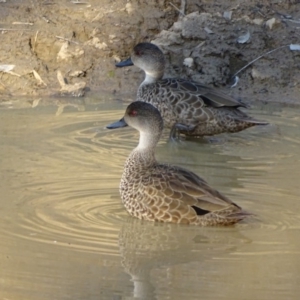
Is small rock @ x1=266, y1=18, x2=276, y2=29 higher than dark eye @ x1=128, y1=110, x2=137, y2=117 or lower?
higher

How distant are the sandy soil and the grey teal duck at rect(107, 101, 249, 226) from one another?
417 cm

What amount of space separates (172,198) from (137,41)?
218 inches

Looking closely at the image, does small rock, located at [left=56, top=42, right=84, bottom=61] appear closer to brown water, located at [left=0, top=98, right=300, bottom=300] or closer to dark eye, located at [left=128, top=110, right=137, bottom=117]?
brown water, located at [left=0, top=98, right=300, bottom=300]

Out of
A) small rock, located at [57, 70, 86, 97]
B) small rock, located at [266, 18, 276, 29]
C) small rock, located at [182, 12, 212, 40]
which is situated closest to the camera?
small rock, located at [57, 70, 86, 97]

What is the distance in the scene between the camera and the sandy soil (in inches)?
452

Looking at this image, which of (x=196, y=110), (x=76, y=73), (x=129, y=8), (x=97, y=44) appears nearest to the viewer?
(x=196, y=110)

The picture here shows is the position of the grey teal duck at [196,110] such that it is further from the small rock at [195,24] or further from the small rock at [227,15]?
the small rock at [227,15]

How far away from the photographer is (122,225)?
6.80 m

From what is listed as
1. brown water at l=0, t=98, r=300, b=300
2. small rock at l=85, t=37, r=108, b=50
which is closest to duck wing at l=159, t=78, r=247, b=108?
brown water at l=0, t=98, r=300, b=300

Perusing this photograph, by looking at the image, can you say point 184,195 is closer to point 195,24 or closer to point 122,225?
point 122,225

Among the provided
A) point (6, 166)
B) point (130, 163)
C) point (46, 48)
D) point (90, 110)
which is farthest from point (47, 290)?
point (46, 48)

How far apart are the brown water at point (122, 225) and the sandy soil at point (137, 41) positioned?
1.52m

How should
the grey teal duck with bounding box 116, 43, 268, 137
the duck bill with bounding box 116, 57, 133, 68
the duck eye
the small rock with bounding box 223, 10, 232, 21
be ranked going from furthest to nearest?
the small rock with bounding box 223, 10, 232, 21 < the duck bill with bounding box 116, 57, 133, 68 < the grey teal duck with bounding box 116, 43, 268, 137 < the duck eye

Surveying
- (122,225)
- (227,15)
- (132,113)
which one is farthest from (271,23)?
(122,225)
